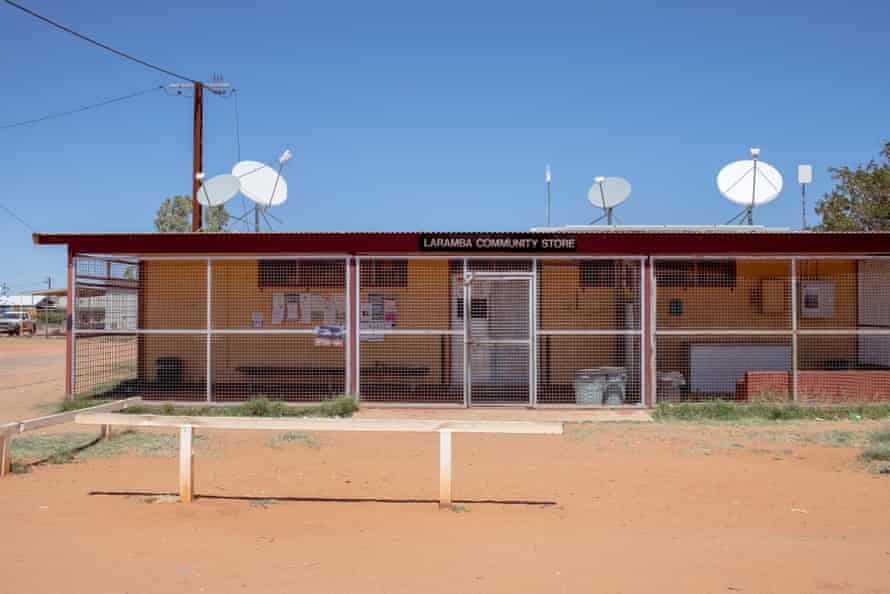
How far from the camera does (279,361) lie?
50.2ft

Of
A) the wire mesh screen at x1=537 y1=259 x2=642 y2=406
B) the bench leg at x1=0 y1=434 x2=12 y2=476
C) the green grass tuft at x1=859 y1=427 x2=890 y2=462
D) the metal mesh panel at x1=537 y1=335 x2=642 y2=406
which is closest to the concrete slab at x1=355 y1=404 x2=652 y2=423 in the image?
the metal mesh panel at x1=537 y1=335 x2=642 y2=406

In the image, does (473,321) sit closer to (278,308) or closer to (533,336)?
(533,336)

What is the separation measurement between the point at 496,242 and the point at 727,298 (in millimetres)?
4831

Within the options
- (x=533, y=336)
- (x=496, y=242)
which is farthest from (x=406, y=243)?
(x=533, y=336)

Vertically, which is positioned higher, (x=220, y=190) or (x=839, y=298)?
(x=220, y=190)

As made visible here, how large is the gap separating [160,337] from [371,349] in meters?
3.95

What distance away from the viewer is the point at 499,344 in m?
14.1

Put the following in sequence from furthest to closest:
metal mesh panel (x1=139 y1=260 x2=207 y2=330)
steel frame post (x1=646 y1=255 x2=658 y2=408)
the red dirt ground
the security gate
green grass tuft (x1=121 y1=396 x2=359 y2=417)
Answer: metal mesh panel (x1=139 y1=260 x2=207 y2=330)
the security gate
steel frame post (x1=646 y1=255 x2=658 y2=408)
green grass tuft (x1=121 y1=396 x2=359 y2=417)
the red dirt ground

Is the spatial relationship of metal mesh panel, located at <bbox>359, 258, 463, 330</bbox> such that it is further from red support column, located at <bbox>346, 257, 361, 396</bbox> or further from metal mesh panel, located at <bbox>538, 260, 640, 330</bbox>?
metal mesh panel, located at <bbox>538, 260, 640, 330</bbox>

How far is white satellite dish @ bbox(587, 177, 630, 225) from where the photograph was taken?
16797mm

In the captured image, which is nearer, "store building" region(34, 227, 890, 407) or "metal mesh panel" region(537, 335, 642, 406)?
"store building" region(34, 227, 890, 407)

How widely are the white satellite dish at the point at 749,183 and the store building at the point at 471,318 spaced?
168 cm

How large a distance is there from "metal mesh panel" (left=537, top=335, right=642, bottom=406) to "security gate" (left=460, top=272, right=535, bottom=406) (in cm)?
48

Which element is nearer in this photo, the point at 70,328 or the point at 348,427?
the point at 348,427
